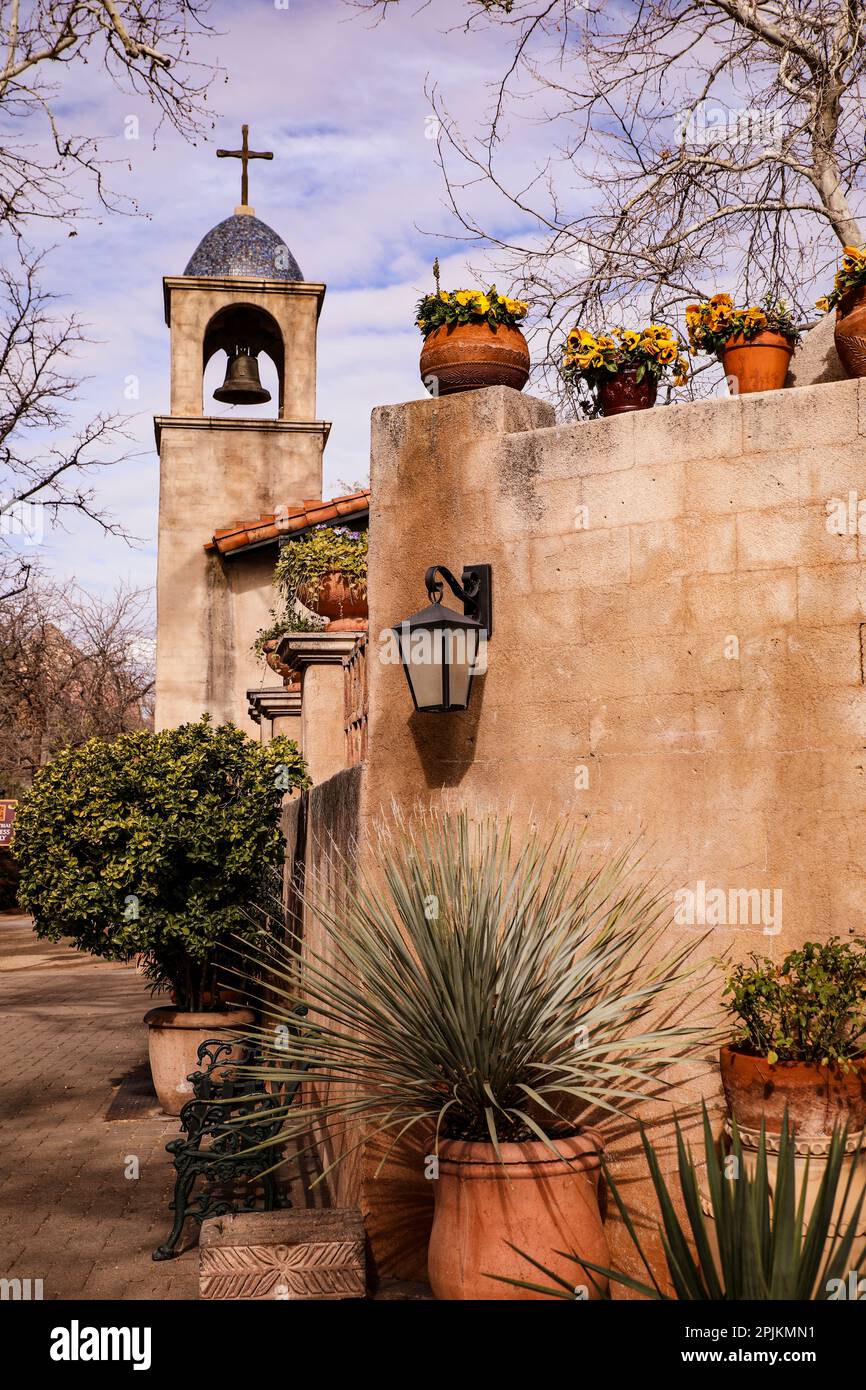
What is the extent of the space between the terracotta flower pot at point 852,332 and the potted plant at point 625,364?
2.31 feet

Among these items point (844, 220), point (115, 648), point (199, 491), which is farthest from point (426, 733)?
point (115, 648)

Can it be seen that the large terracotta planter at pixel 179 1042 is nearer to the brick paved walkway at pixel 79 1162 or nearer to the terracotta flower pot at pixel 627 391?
the brick paved walkway at pixel 79 1162

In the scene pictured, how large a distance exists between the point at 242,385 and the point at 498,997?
12628 millimetres

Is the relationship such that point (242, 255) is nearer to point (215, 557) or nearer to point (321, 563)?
point (215, 557)

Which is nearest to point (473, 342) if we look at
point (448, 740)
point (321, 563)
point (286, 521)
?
point (448, 740)

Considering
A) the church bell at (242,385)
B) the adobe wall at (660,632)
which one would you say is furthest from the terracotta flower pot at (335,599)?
the church bell at (242,385)

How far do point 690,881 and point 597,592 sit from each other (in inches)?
46.0

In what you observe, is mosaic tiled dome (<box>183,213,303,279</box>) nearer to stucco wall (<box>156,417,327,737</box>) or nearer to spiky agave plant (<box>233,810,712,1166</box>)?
stucco wall (<box>156,417,327,737</box>)

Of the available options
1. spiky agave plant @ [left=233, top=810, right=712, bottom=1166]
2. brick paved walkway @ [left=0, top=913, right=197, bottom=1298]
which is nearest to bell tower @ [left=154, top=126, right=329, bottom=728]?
brick paved walkway @ [left=0, top=913, right=197, bottom=1298]

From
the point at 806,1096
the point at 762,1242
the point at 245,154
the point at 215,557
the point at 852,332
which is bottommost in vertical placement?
the point at 762,1242

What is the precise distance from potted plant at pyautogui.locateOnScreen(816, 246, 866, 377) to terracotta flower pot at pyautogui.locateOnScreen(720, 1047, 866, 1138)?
2.45 m

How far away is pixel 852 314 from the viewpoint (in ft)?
15.5

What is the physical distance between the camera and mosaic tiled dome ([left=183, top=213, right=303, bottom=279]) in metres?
16.4
